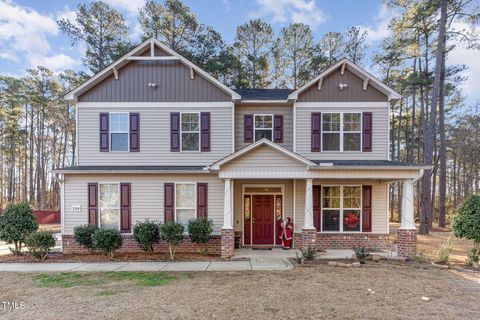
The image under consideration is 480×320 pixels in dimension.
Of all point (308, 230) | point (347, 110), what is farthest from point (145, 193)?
point (347, 110)

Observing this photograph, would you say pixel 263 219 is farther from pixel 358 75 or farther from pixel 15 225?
pixel 15 225

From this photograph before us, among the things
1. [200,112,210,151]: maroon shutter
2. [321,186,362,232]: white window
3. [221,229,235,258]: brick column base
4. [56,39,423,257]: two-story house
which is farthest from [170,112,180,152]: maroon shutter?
[321,186,362,232]: white window

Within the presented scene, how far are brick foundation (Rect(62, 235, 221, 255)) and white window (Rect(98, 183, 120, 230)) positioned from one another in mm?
776

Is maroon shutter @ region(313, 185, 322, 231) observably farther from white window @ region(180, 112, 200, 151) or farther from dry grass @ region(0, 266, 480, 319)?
white window @ region(180, 112, 200, 151)

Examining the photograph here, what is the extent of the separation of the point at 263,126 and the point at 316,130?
7.14 feet

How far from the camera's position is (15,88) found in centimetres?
2469

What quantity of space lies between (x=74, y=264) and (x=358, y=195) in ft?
34.7

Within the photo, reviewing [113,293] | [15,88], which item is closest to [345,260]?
[113,293]

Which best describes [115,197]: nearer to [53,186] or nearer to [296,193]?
[296,193]

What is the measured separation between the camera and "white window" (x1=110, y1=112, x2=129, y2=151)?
36.3 ft

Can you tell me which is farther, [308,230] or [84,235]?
[84,235]

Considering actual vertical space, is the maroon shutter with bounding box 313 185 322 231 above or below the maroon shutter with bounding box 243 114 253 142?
below

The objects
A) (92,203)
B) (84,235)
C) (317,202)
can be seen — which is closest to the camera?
(84,235)

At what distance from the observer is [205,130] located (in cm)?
1112
